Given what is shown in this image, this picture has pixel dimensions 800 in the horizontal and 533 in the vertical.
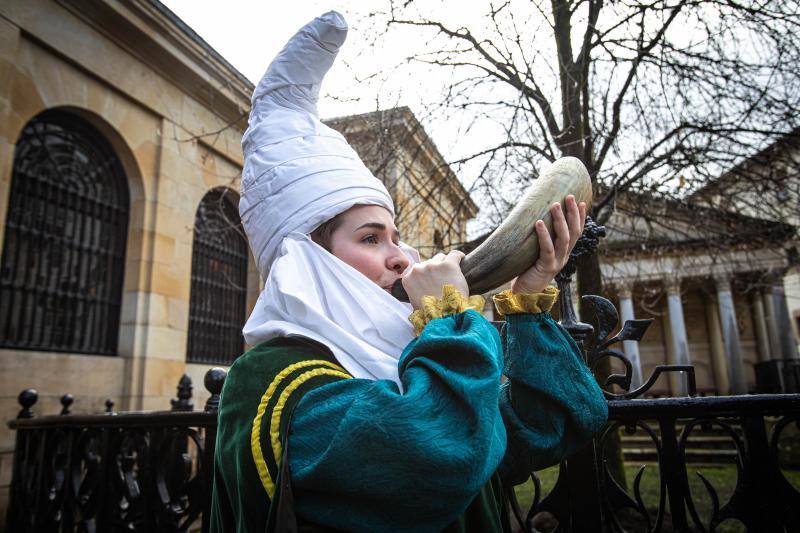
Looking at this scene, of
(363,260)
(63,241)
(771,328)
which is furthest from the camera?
(771,328)

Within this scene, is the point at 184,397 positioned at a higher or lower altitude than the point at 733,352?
lower

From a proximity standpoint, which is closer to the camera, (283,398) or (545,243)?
(283,398)

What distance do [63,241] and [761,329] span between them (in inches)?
1445

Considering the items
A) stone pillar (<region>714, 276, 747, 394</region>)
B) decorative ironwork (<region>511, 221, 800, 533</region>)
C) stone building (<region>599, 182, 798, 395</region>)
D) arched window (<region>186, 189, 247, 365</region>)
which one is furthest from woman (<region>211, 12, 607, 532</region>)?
stone pillar (<region>714, 276, 747, 394</region>)

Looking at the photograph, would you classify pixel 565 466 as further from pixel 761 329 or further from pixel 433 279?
pixel 761 329

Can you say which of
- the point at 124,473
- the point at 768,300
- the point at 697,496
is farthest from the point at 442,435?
the point at 768,300

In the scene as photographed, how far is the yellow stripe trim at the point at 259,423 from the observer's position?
1.11m

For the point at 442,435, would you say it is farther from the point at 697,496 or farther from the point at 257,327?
the point at 697,496

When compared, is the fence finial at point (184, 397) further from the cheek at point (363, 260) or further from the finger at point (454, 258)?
the finger at point (454, 258)

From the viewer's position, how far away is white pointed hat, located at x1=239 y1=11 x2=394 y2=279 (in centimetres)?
158

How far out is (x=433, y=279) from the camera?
129 centimetres

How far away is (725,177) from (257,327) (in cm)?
683

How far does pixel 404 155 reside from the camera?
257 inches

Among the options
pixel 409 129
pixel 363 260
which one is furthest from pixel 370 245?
pixel 409 129
